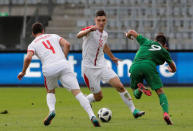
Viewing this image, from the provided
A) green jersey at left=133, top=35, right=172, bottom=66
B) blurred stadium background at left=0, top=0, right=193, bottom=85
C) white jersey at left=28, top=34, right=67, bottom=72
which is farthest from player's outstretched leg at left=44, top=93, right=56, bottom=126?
blurred stadium background at left=0, top=0, right=193, bottom=85

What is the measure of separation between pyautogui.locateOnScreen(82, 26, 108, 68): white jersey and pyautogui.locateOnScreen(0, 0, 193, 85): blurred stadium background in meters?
10.8

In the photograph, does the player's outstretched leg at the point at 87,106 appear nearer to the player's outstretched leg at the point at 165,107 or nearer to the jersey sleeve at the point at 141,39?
the player's outstretched leg at the point at 165,107

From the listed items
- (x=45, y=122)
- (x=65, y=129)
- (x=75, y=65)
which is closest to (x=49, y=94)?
(x=45, y=122)

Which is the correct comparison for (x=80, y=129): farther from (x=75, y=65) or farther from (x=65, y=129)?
(x=75, y=65)

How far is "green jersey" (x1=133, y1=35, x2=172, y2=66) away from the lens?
9.60 metres

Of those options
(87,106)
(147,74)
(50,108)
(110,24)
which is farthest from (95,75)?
(110,24)

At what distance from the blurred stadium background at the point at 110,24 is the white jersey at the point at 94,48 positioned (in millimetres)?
10764

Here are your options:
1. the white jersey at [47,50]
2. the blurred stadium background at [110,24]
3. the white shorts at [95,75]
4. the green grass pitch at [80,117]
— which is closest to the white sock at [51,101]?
the green grass pitch at [80,117]

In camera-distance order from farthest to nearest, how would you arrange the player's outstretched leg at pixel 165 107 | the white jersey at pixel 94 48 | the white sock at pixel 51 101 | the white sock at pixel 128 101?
1. the white sock at pixel 128 101
2. the white jersey at pixel 94 48
3. the white sock at pixel 51 101
4. the player's outstretched leg at pixel 165 107

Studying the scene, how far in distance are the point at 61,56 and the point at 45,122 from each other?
1219 millimetres

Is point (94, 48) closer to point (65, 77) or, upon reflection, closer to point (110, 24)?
point (65, 77)

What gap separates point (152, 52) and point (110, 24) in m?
17.2

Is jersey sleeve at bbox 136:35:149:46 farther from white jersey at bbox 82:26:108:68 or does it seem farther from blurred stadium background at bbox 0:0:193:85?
blurred stadium background at bbox 0:0:193:85

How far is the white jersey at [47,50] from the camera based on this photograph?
30.3ft
